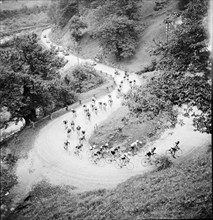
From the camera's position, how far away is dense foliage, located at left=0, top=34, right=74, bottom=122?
35688 mm

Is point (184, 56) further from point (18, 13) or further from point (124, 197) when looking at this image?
point (18, 13)

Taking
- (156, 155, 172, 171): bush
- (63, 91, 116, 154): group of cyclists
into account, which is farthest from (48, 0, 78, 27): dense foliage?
(156, 155, 172, 171): bush

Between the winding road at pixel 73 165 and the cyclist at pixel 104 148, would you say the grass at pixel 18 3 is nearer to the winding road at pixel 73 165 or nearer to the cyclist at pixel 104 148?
the winding road at pixel 73 165

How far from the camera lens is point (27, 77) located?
3678cm

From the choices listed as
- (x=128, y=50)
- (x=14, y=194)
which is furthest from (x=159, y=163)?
(x=128, y=50)

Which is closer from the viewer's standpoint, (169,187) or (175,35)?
(169,187)

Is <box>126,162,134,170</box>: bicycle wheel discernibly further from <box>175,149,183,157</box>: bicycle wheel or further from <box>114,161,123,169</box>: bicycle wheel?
<box>175,149,183,157</box>: bicycle wheel

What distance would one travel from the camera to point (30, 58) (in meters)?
39.1

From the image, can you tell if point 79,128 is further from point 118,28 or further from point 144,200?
point 118,28

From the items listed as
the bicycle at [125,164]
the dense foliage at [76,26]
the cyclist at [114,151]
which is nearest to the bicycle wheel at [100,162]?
the cyclist at [114,151]

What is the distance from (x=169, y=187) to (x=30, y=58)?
28784mm

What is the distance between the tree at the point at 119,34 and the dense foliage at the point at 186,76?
43.4m

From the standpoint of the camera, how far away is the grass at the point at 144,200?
15.2 meters

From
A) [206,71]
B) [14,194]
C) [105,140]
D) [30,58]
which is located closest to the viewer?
[206,71]
